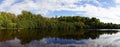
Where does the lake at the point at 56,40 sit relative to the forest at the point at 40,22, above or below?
above

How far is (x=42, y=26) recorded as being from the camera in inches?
4754

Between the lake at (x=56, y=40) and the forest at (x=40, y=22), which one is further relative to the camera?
the forest at (x=40, y=22)

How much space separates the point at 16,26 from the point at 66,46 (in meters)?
83.5

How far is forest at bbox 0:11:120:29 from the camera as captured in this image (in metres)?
104

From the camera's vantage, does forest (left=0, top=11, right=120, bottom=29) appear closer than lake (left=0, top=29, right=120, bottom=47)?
No

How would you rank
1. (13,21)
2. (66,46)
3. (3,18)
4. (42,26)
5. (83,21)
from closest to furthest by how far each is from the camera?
(66,46) < (3,18) < (13,21) < (42,26) < (83,21)

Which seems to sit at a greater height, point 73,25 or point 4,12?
point 4,12

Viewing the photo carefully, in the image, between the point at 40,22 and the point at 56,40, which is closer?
the point at 56,40

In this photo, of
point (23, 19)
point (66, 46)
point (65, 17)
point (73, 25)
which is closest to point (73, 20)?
point (65, 17)

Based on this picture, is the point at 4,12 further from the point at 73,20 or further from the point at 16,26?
the point at 73,20

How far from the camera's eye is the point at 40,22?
395 ft

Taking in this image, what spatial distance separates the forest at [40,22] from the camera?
10394 cm

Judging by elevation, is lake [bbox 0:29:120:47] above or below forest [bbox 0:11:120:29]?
above

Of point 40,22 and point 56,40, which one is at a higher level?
point 56,40
